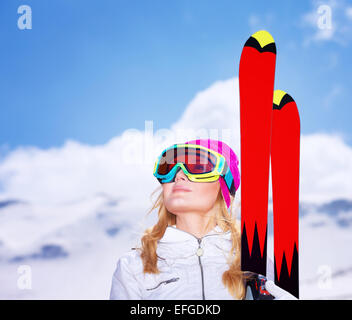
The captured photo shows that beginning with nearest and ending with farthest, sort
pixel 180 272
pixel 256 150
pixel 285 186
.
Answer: pixel 180 272 → pixel 256 150 → pixel 285 186

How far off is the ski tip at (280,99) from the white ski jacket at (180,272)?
115cm

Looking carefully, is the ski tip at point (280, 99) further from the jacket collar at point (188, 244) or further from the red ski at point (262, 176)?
the jacket collar at point (188, 244)

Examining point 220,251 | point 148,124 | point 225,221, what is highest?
point 148,124

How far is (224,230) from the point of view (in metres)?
3.21

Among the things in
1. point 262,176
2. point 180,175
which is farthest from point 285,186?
point 180,175

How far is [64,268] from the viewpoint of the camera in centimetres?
326

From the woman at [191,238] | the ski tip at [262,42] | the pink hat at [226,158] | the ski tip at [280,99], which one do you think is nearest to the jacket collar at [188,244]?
the woman at [191,238]

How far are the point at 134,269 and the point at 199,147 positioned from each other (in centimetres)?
108

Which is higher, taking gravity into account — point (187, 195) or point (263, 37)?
point (263, 37)

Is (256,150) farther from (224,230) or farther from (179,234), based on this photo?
(179,234)

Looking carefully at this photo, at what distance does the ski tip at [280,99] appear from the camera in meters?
3.31

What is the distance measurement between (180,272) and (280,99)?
1609mm
